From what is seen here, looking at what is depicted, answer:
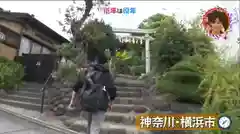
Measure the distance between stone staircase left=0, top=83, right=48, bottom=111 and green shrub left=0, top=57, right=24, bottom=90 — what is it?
0.35m

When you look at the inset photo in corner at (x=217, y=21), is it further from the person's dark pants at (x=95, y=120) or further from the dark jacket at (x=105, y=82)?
the person's dark pants at (x=95, y=120)

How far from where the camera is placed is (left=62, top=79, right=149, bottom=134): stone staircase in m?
5.89

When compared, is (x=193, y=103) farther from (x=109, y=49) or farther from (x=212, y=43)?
(x=109, y=49)

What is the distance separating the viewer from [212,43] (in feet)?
25.6

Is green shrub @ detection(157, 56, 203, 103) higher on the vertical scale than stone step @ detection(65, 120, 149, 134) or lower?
higher

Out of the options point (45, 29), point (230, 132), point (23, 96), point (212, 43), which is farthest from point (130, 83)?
point (45, 29)

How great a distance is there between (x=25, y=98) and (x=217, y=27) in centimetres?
737

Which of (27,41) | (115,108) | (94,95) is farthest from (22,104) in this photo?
(27,41)

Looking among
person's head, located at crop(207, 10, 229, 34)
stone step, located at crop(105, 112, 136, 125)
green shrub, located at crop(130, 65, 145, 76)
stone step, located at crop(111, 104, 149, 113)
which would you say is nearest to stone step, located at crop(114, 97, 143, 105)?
stone step, located at crop(111, 104, 149, 113)

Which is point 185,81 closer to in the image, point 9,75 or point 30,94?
point 30,94

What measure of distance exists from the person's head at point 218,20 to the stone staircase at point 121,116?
355cm

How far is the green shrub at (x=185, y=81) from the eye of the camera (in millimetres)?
6129

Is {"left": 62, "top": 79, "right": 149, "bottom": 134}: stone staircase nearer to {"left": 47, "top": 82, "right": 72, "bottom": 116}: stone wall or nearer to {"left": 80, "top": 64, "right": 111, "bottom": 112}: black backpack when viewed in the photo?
{"left": 47, "top": 82, "right": 72, "bottom": 116}: stone wall

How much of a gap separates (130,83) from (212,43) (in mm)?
3106
